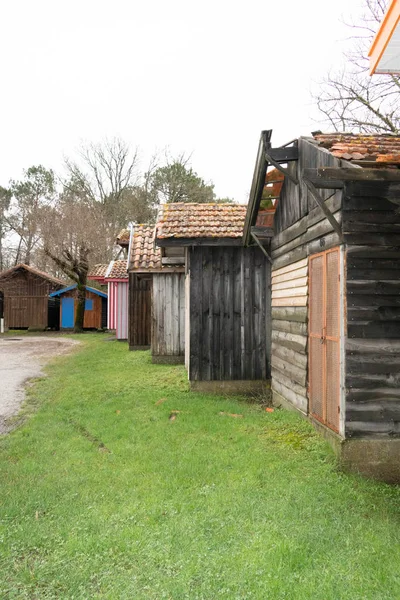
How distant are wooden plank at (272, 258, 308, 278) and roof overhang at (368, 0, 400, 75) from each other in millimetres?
2913

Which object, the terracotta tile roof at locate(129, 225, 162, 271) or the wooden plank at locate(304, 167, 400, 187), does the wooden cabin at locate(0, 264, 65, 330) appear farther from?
the wooden plank at locate(304, 167, 400, 187)

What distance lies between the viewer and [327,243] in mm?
5598

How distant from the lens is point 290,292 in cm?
744

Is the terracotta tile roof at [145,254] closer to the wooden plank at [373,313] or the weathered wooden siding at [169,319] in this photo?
the weathered wooden siding at [169,319]

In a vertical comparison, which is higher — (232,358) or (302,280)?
(302,280)

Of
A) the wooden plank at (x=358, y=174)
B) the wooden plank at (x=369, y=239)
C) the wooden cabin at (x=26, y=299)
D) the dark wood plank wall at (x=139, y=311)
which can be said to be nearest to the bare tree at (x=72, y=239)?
the wooden cabin at (x=26, y=299)

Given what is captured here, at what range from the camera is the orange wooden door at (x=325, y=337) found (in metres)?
5.30

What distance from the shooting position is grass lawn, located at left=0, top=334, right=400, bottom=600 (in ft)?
10.1

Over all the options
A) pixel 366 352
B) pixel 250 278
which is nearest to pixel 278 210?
pixel 250 278

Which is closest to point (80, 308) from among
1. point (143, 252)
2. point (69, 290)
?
point (69, 290)

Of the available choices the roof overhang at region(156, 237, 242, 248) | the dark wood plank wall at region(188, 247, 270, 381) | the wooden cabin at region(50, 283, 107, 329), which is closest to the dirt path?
the dark wood plank wall at region(188, 247, 270, 381)

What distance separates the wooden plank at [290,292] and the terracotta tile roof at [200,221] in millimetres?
1412

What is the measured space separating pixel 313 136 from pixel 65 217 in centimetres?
2099

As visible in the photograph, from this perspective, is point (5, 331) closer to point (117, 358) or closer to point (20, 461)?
point (117, 358)
